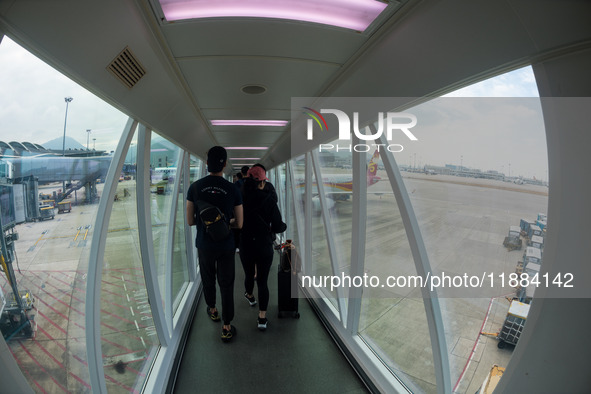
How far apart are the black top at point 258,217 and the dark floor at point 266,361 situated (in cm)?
138

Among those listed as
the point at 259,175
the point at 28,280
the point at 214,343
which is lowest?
the point at 214,343

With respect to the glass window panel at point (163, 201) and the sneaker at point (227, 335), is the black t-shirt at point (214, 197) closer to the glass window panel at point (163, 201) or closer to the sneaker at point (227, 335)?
the glass window panel at point (163, 201)

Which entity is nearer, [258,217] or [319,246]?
[258,217]

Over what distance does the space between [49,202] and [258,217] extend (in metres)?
2.49

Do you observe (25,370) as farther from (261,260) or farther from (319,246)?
(319,246)

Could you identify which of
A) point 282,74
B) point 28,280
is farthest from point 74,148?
point 282,74

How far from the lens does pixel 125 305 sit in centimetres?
257

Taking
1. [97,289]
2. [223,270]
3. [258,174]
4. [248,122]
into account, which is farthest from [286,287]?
[97,289]

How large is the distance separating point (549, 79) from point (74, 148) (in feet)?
8.55

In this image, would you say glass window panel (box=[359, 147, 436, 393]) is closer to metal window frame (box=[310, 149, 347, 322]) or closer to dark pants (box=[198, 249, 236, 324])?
metal window frame (box=[310, 149, 347, 322])

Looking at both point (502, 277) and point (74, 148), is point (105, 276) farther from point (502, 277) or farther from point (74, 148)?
point (502, 277)

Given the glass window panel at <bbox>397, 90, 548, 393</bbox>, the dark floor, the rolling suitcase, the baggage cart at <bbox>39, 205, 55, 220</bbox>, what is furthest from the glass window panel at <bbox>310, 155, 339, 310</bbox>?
the baggage cart at <bbox>39, 205, 55, 220</bbox>

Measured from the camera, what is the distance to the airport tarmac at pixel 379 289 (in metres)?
1.44

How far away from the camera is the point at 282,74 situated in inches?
86.7
